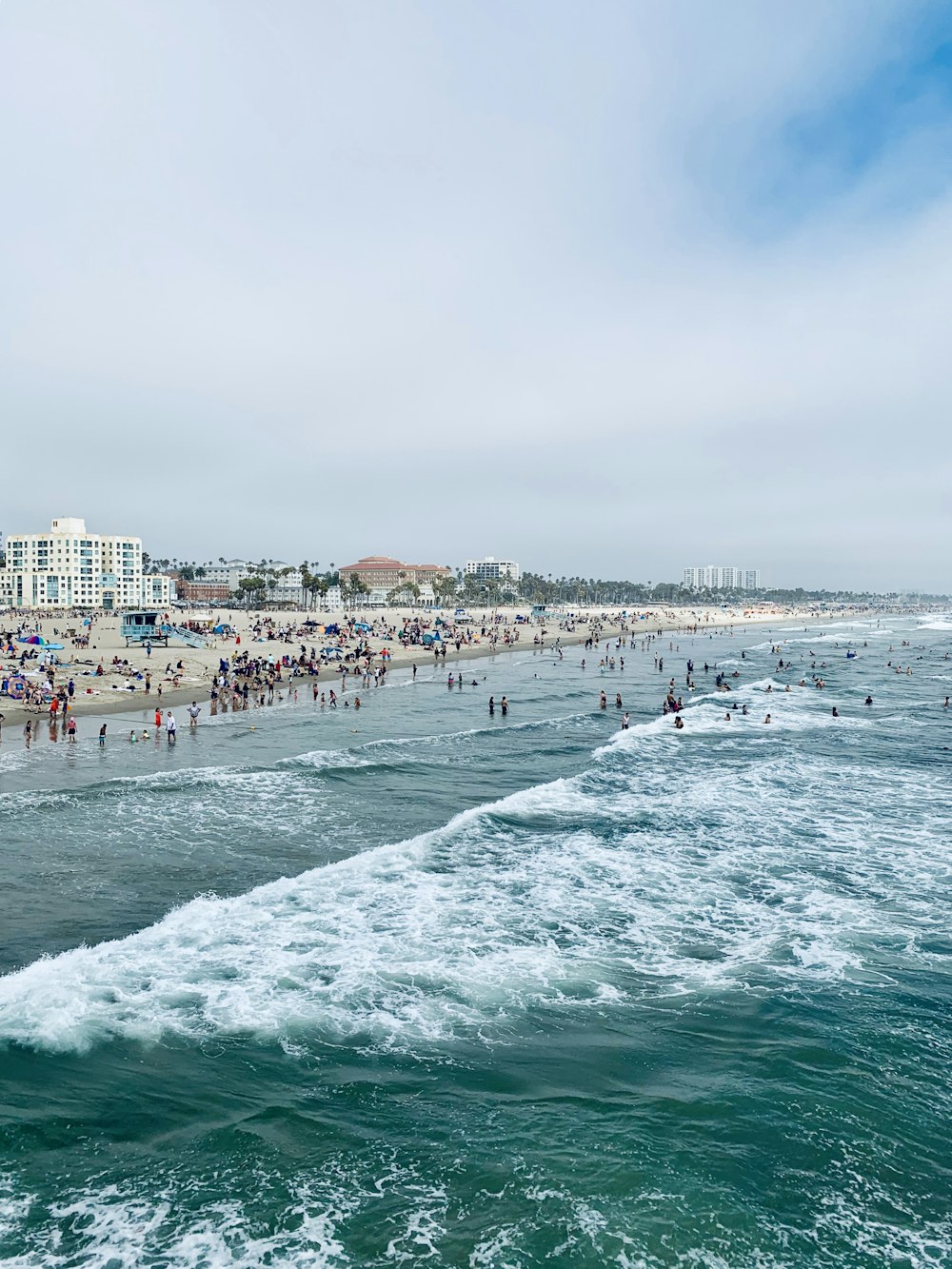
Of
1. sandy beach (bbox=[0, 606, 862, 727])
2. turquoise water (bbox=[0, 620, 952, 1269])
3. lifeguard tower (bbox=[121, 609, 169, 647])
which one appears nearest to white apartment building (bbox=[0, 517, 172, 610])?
sandy beach (bbox=[0, 606, 862, 727])

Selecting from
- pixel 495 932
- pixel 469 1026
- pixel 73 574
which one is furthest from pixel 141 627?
pixel 73 574

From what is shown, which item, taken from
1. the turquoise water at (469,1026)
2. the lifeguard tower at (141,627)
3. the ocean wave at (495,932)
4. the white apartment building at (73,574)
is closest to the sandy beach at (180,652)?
the lifeguard tower at (141,627)

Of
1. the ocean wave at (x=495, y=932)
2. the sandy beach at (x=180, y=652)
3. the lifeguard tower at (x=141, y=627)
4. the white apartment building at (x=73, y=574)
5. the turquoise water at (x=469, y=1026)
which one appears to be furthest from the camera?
the white apartment building at (x=73, y=574)

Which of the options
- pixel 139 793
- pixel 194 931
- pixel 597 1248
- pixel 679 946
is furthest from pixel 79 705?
pixel 597 1248

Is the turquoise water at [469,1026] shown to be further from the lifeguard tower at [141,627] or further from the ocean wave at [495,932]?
the lifeguard tower at [141,627]

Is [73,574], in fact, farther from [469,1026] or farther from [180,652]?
[469,1026]

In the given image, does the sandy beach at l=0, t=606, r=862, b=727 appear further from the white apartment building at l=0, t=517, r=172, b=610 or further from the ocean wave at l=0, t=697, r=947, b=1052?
the white apartment building at l=0, t=517, r=172, b=610

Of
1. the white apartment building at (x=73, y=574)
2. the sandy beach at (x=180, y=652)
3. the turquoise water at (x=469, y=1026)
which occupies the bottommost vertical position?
the turquoise water at (x=469, y=1026)
